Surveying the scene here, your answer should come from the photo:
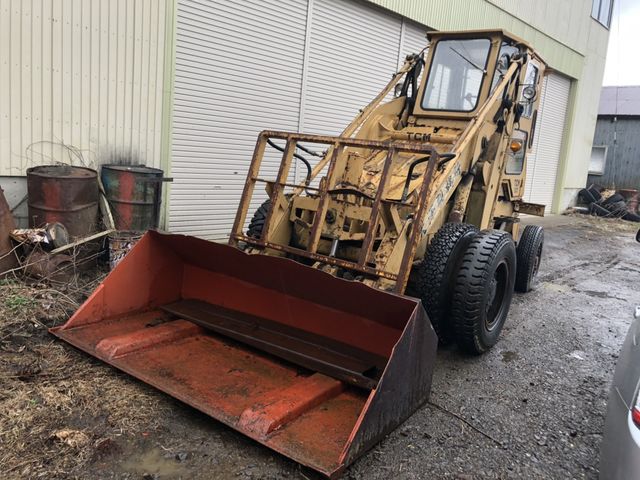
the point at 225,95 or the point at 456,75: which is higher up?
the point at 456,75

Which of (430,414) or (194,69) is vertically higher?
(194,69)

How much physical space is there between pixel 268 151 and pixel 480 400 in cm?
588

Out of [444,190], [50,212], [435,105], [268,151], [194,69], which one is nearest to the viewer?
[444,190]

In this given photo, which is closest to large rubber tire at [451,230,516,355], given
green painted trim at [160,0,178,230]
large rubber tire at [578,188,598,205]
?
green painted trim at [160,0,178,230]

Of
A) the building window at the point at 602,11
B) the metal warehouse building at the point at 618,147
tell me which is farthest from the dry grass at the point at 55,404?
the metal warehouse building at the point at 618,147

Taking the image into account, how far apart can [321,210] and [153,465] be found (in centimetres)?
227

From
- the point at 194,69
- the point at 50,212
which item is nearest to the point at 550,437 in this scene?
the point at 50,212

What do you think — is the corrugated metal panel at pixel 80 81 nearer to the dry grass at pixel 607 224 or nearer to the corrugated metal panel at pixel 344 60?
the corrugated metal panel at pixel 344 60

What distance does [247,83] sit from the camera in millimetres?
8297

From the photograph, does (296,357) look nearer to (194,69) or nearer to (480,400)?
(480,400)

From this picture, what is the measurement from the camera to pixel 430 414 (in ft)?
12.4

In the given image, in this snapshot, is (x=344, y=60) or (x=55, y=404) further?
(x=344, y=60)

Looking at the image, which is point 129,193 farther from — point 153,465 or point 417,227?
point 153,465

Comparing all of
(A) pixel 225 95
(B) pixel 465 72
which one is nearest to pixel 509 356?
(B) pixel 465 72
